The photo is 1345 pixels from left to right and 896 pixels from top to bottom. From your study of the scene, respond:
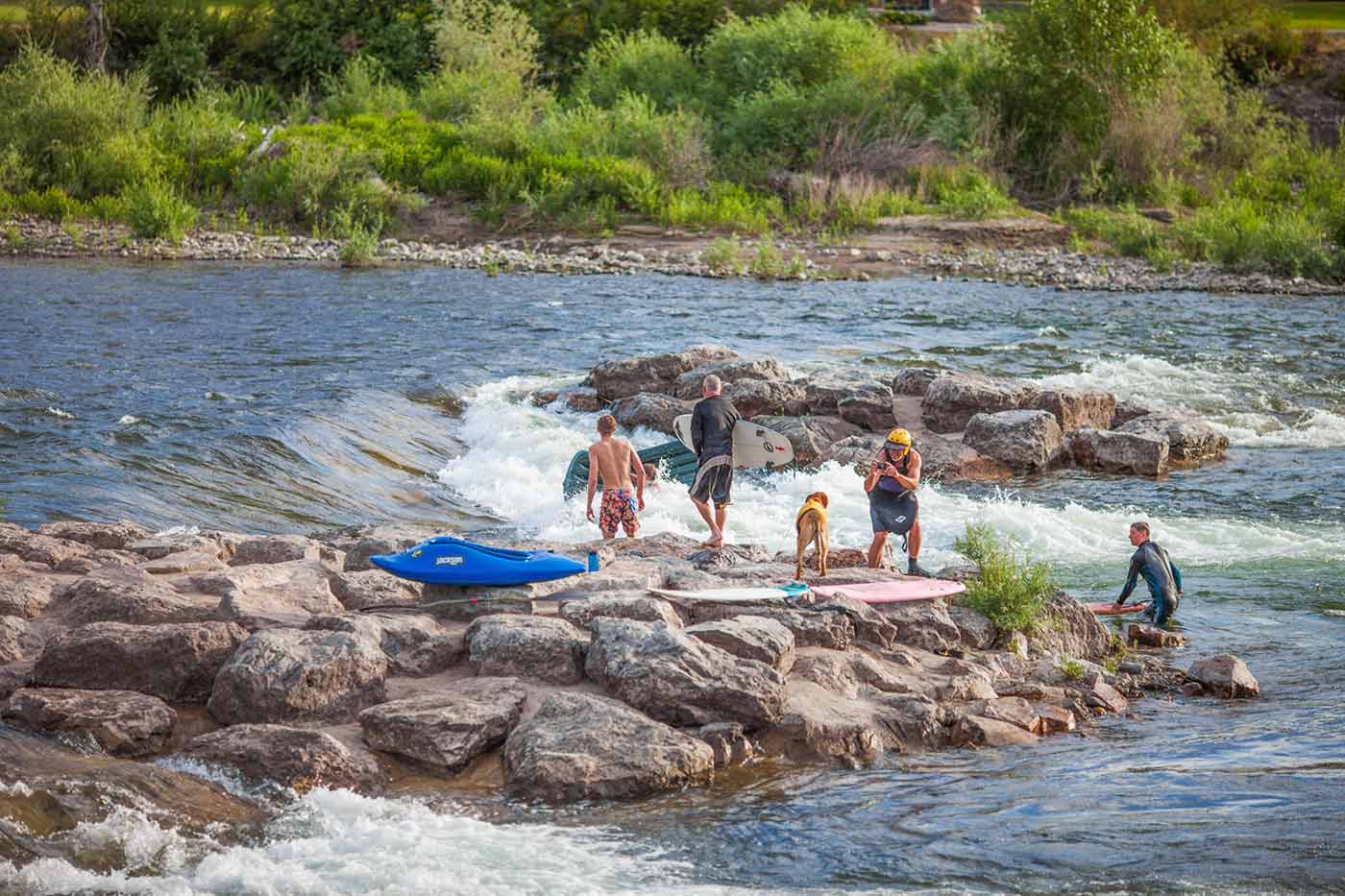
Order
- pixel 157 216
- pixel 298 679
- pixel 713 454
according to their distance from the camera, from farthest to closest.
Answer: pixel 157 216 < pixel 713 454 < pixel 298 679

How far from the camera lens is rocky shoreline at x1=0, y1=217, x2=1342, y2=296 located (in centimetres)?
3256

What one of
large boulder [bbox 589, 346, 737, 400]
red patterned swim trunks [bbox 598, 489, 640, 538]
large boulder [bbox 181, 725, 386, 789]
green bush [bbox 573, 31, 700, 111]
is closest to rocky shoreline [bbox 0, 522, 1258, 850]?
large boulder [bbox 181, 725, 386, 789]

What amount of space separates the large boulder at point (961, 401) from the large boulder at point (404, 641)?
10.8m

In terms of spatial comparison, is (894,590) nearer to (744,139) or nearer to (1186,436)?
(1186,436)

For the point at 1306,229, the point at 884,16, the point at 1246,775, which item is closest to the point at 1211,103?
the point at 1306,229

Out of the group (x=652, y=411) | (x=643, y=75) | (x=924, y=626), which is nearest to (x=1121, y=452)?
(x=652, y=411)

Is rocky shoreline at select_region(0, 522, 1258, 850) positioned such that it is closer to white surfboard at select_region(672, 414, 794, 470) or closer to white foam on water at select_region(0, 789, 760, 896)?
white foam on water at select_region(0, 789, 760, 896)

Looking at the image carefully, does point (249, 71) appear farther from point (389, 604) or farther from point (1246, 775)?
point (1246, 775)

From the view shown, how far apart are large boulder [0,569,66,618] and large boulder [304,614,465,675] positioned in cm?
189

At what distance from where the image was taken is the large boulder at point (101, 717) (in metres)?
8.20

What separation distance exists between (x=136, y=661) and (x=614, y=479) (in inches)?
212

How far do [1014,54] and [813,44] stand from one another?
6.03 metres

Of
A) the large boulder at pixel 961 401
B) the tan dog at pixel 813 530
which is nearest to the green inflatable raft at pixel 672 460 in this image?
the large boulder at pixel 961 401

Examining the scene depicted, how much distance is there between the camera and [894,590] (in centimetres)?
1105
